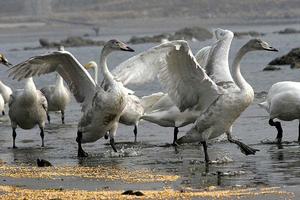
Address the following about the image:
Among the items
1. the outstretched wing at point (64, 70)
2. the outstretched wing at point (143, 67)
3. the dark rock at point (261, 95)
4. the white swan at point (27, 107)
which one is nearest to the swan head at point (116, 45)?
the outstretched wing at point (143, 67)

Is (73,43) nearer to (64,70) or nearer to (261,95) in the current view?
(261,95)

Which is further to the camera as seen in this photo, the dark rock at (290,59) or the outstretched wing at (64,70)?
the dark rock at (290,59)

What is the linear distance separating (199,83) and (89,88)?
2.19 meters

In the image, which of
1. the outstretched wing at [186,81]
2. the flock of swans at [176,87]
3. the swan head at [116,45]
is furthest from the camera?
the swan head at [116,45]

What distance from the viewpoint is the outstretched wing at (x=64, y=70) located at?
15.4m

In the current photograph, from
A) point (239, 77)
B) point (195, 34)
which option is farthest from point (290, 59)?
point (195, 34)

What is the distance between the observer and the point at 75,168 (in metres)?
13.6

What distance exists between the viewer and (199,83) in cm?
1446

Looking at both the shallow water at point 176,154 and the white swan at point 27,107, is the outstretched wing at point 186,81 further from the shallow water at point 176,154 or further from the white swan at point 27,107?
the white swan at point 27,107

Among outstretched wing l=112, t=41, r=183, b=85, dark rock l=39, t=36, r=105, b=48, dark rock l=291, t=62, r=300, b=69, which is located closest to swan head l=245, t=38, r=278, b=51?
outstretched wing l=112, t=41, r=183, b=85

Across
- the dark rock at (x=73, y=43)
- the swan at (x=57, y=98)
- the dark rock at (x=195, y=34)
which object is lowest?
the dark rock at (x=73, y=43)

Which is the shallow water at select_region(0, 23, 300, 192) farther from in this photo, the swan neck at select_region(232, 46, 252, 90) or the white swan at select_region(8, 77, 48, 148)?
the swan neck at select_region(232, 46, 252, 90)

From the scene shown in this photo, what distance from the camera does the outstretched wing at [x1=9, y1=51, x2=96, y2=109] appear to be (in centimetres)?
1538

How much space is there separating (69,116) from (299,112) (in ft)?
27.3
